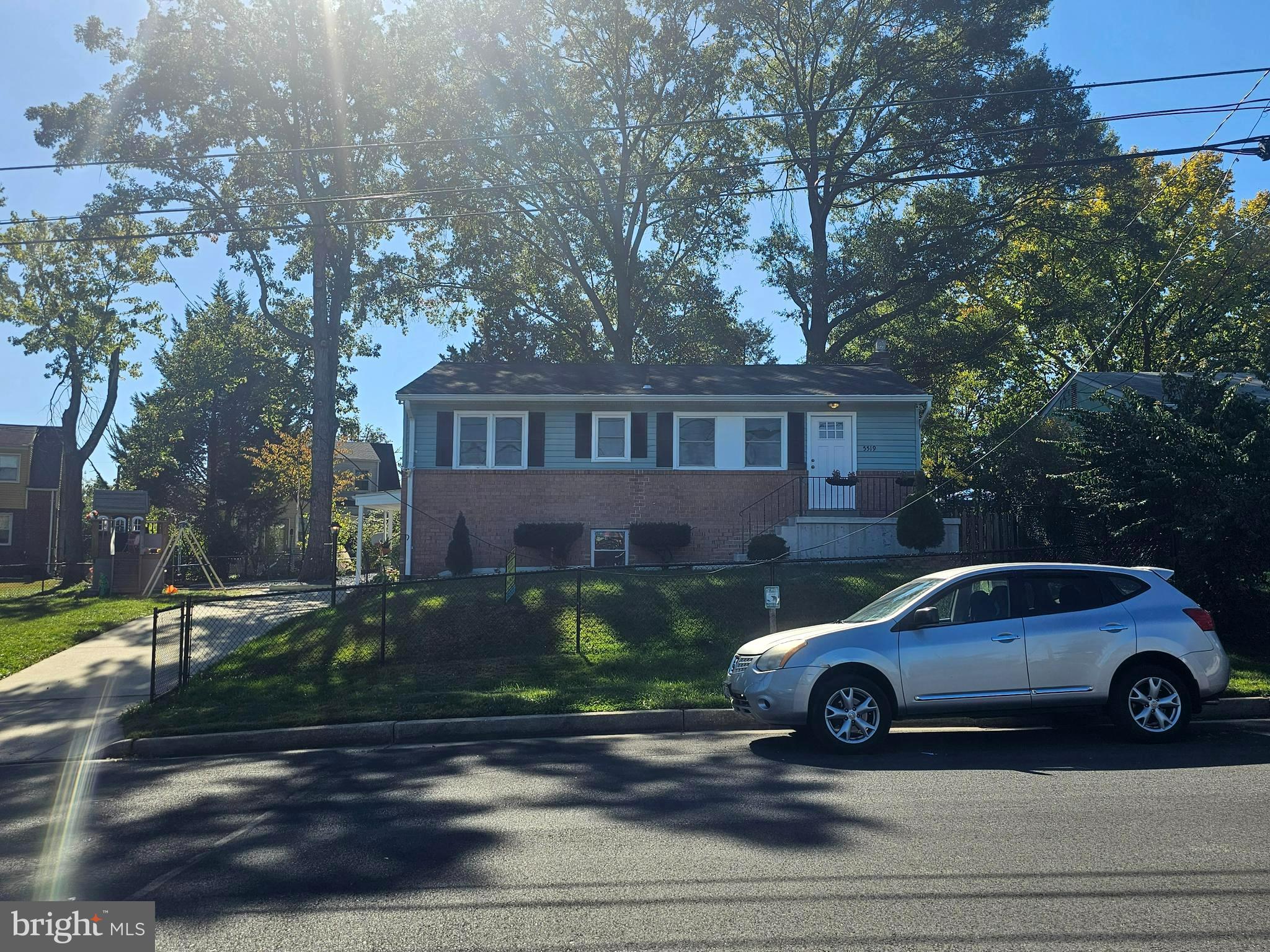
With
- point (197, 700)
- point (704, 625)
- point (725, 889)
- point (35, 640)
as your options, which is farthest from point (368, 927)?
point (35, 640)

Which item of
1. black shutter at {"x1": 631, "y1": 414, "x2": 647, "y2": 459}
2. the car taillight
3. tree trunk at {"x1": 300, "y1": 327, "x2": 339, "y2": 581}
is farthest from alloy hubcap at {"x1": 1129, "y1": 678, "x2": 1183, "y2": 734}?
tree trunk at {"x1": 300, "y1": 327, "x2": 339, "y2": 581}

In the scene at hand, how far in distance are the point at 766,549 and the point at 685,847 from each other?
15.3 metres

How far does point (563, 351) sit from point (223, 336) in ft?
81.4

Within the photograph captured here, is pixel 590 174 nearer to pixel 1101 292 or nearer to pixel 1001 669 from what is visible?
pixel 1101 292

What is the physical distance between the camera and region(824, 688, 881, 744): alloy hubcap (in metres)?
8.85

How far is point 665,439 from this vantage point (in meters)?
23.7

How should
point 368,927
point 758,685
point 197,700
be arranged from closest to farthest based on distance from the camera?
point 368,927
point 758,685
point 197,700

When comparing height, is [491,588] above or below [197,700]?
above

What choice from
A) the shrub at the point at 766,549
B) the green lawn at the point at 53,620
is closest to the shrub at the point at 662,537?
the shrub at the point at 766,549

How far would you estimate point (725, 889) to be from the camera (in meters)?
5.27

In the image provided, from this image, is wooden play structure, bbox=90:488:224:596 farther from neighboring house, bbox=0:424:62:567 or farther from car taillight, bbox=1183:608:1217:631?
car taillight, bbox=1183:608:1217:631

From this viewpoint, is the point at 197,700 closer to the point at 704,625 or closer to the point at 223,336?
the point at 704,625

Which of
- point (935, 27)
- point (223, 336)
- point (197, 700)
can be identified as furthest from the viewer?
point (223, 336)

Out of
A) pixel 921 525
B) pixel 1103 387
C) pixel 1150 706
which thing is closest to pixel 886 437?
pixel 921 525
